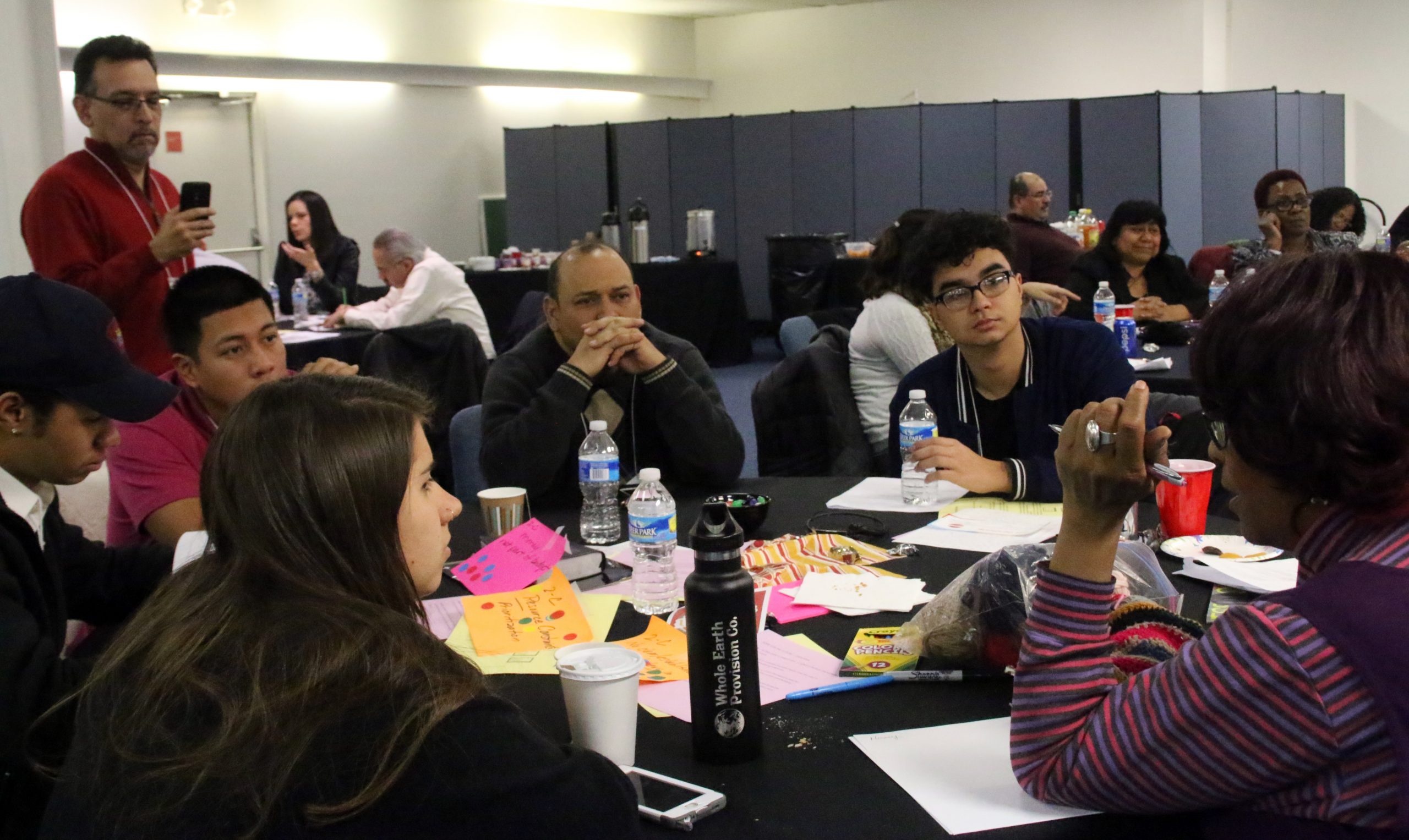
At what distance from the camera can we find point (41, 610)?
1547 mm

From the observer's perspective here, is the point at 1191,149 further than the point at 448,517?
Yes

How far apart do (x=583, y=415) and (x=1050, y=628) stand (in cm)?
169

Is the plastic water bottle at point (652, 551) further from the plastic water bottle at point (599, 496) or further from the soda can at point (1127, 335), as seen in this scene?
the soda can at point (1127, 335)

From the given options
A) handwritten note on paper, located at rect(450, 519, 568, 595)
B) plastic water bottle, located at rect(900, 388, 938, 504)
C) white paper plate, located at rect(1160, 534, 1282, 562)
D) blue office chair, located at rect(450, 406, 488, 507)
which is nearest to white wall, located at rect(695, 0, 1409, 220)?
plastic water bottle, located at rect(900, 388, 938, 504)

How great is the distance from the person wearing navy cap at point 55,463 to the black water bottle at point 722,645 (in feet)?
2.34

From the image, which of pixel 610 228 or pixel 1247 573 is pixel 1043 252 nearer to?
pixel 610 228

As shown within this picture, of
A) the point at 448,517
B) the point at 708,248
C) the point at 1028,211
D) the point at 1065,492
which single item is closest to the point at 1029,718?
the point at 1065,492

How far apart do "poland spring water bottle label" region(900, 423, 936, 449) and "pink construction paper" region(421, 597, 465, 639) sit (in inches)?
45.5

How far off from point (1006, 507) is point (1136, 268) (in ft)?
11.2

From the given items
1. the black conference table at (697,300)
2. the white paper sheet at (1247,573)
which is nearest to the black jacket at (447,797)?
the white paper sheet at (1247,573)

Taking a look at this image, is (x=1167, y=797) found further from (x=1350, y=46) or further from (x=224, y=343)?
(x=1350, y=46)

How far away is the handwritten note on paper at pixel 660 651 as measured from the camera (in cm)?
152

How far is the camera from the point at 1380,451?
96cm

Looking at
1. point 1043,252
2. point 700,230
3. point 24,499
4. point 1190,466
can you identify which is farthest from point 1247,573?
point 700,230
